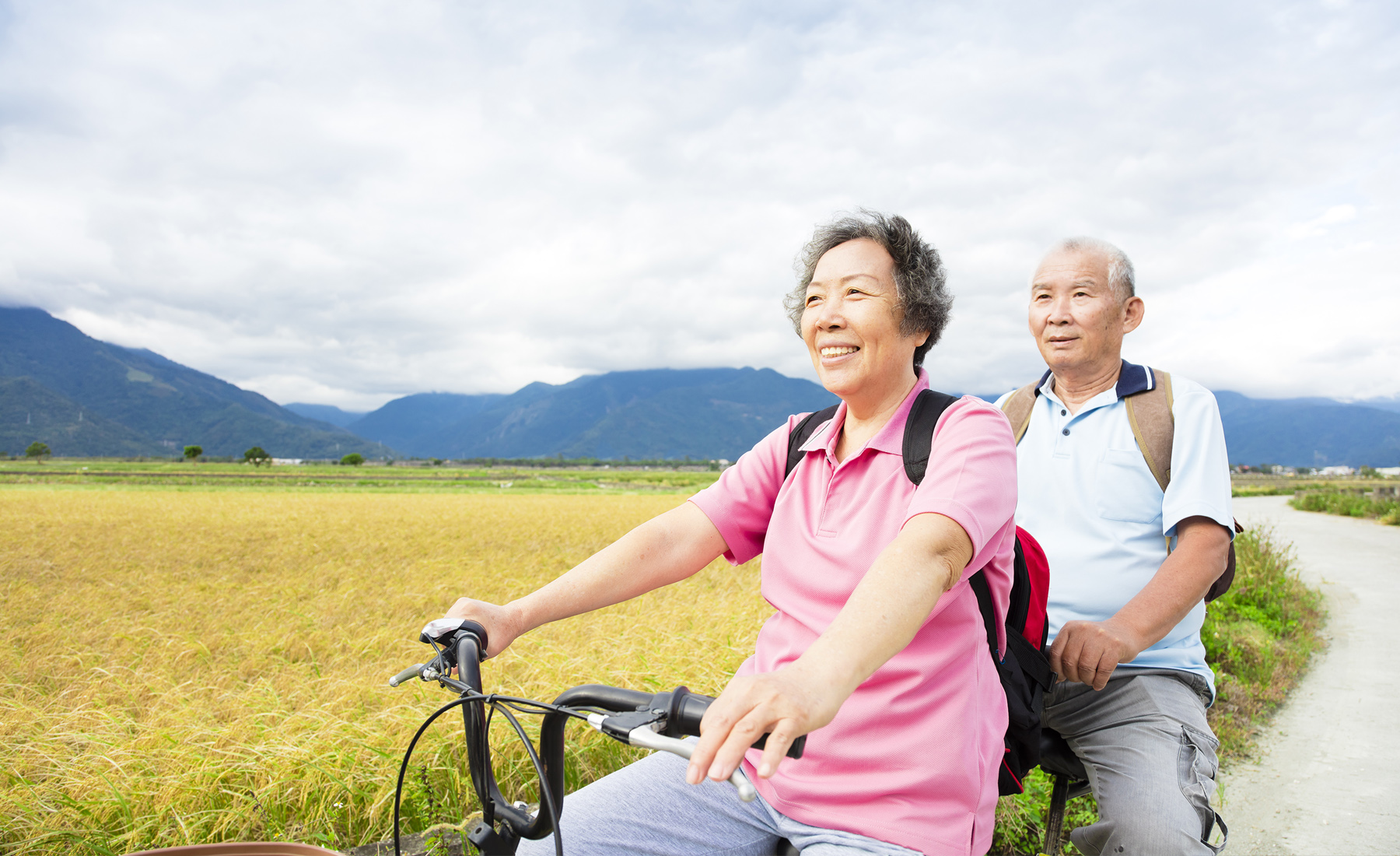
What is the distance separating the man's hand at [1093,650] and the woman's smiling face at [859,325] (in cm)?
96

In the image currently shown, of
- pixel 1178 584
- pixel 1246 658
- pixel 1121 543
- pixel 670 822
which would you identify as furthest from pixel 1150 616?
pixel 1246 658

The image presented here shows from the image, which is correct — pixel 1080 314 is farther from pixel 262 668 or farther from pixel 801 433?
pixel 262 668

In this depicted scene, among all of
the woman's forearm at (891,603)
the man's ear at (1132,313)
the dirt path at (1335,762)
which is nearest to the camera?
the woman's forearm at (891,603)

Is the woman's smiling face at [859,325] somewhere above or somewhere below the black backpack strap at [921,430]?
above

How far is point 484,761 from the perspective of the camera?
121 cm

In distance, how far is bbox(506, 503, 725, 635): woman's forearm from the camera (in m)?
1.78

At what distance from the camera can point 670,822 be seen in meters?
1.56

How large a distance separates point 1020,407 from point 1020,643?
3.74 feet

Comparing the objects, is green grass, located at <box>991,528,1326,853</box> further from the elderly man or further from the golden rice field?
the golden rice field

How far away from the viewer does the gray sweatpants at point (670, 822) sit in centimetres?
151

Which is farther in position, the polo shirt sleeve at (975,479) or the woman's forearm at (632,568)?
the woman's forearm at (632,568)

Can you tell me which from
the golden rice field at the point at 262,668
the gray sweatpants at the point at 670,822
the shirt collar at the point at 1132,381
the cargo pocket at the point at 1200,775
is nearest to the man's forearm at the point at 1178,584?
the cargo pocket at the point at 1200,775

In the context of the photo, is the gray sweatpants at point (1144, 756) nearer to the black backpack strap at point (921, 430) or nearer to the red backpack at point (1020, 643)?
the red backpack at point (1020, 643)

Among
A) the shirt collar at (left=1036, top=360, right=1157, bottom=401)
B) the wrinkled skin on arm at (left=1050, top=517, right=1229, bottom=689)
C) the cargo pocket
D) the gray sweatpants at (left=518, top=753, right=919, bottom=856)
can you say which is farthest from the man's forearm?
the gray sweatpants at (left=518, top=753, right=919, bottom=856)
